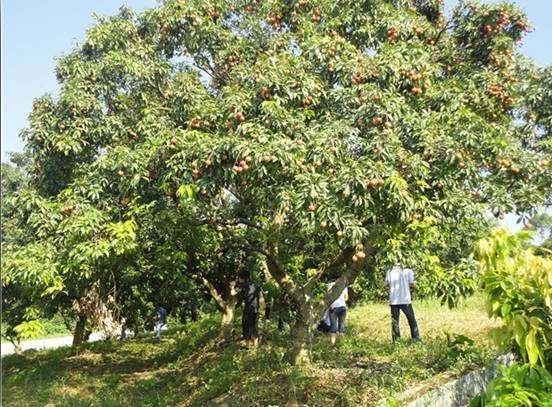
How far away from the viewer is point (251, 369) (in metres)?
7.27

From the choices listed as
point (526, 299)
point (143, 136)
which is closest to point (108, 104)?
point (143, 136)

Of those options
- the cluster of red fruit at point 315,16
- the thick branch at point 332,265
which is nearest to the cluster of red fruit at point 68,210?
the thick branch at point 332,265

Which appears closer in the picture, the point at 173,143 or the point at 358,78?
the point at 173,143

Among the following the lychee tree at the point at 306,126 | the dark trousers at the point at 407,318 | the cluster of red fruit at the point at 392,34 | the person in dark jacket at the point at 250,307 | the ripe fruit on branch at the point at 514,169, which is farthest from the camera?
the person in dark jacket at the point at 250,307

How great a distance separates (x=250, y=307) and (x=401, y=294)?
8.70 ft

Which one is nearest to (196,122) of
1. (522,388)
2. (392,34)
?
(392,34)

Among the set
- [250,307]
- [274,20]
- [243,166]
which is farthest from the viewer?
[250,307]

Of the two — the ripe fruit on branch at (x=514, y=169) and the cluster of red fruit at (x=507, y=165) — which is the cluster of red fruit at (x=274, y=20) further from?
the ripe fruit on branch at (x=514, y=169)

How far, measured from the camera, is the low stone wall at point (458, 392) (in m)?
4.81

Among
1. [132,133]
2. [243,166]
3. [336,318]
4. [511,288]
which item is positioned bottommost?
[336,318]

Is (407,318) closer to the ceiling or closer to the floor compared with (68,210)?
closer to the floor

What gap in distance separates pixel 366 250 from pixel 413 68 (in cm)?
230

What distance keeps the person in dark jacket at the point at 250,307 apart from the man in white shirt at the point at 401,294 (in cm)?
241

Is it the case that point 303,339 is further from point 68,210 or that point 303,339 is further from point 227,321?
point 227,321
